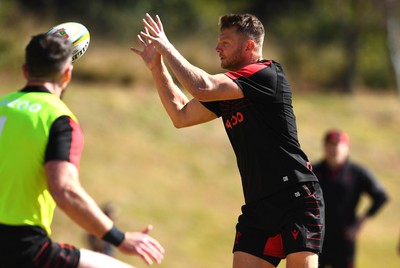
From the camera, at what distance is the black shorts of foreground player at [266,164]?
6332 millimetres

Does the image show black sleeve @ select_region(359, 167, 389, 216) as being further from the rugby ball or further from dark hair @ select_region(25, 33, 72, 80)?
dark hair @ select_region(25, 33, 72, 80)

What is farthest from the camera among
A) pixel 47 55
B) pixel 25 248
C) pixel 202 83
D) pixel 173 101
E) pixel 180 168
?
pixel 180 168

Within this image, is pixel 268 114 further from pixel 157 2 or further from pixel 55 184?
pixel 157 2

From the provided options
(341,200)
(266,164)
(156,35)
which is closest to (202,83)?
(156,35)

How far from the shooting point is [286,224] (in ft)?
20.9

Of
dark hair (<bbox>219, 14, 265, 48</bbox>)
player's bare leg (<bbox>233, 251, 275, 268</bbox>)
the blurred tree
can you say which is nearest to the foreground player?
player's bare leg (<bbox>233, 251, 275, 268</bbox>)

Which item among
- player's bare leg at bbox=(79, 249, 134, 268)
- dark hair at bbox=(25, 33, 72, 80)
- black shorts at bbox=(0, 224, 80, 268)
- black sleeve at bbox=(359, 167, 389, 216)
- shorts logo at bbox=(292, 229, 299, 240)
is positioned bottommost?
black sleeve at bbox=(359, 167, 389, 216)

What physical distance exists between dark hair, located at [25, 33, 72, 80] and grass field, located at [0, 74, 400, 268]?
990 centimetres

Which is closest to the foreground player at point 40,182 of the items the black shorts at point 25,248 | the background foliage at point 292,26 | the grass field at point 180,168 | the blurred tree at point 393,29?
the black shorts at point 25,248

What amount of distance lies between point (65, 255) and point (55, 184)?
483 mm

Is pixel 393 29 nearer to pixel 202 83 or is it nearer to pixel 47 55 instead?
pixel 202 83

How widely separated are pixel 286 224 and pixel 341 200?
5.13 metres

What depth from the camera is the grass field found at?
677 inches

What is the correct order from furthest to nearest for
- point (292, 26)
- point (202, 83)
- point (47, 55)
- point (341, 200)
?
point (292, 26), point (341, 200), point (202, 83), point (47, 55)
